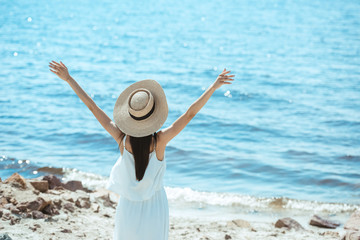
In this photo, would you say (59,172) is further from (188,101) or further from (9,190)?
(188,101)

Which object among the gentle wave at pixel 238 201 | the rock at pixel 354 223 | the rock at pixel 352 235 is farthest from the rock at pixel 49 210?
the rock at pixel 354 223

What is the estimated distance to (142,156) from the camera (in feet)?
11.9

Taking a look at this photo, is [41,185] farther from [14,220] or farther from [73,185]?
[14,220]

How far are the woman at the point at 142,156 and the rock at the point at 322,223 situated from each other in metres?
4.17

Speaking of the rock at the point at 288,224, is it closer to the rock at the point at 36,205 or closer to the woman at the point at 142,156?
the rock at the point at 36,205

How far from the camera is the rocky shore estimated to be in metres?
5.57

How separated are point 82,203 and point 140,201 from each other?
10.5 feet

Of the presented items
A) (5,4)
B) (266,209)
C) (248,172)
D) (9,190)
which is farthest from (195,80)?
(5,4)

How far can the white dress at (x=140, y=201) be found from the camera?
145 inches

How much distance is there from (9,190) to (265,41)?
2248 centimetres

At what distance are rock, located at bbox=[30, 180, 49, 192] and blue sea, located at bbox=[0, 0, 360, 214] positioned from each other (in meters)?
2.35

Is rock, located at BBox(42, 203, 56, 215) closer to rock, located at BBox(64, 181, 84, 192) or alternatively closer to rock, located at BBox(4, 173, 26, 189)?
rock, located at BBox(4, 173, 26, 189)

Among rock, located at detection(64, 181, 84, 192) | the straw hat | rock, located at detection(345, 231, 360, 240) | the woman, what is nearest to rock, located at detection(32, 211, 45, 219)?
rock, located at detection(64, 181, 84, 192)

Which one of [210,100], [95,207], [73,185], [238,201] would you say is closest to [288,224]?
[238,201]
